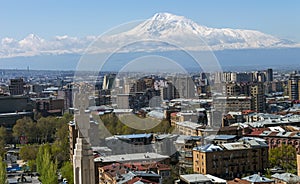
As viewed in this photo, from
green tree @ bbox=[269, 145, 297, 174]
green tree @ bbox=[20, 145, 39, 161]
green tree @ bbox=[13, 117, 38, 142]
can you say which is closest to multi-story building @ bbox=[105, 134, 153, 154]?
green tree @ bbox=[269, 145, 297, 174]

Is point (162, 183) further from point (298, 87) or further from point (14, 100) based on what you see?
point (298, 87)

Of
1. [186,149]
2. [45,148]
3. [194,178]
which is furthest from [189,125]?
[194,178]

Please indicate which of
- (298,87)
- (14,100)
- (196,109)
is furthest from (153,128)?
(298,87)

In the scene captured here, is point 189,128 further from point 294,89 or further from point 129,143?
point 294,89

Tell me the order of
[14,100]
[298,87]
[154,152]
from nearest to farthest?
1. [154,152]
2. [14,100]
3. [298,87]

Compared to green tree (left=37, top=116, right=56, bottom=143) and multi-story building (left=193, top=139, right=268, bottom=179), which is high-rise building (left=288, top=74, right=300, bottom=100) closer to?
green tree (left=37, top=116, right=56, bottom=143)

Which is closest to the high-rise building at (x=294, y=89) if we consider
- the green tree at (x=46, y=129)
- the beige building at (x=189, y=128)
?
the green tree at (x=46, y=129)

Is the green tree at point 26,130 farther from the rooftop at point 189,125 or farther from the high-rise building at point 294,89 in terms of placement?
the high-rise building at point 294,89
